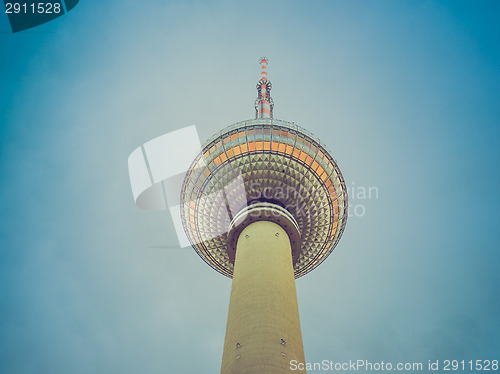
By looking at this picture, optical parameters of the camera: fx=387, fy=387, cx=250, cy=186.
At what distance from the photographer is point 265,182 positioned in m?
26.9

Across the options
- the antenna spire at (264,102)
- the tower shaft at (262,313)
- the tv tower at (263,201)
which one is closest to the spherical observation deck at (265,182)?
the tv tower at (263,201)

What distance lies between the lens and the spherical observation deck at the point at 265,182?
2700 centimetres

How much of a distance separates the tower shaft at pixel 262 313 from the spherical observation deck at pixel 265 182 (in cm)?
387

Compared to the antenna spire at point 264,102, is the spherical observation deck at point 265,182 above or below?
below

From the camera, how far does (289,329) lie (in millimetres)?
18031

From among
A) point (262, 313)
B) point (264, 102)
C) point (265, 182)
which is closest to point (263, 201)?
point (265, 182)

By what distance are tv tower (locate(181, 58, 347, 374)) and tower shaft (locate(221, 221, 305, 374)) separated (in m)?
0.10

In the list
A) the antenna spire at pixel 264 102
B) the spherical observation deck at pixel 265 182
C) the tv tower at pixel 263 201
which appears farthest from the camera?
the antenna spire at pixel 264 102

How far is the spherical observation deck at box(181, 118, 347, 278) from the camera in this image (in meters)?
27.0

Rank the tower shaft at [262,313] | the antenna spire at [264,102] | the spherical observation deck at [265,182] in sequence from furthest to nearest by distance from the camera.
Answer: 1. the antenna spire at [264,102]
2. the spherical observation deck at [265,182]
3. the tower shaft at [262,313]

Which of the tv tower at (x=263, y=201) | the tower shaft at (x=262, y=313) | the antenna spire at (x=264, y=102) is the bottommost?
the tower shaft at (x=262, y=313)

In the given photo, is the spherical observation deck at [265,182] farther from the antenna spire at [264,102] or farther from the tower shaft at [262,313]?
the antenna spire at [264,102]

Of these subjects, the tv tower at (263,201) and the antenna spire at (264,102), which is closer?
the tv tower at (263,201)

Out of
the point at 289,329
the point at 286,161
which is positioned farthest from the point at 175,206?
Answer: the point at 289,329
